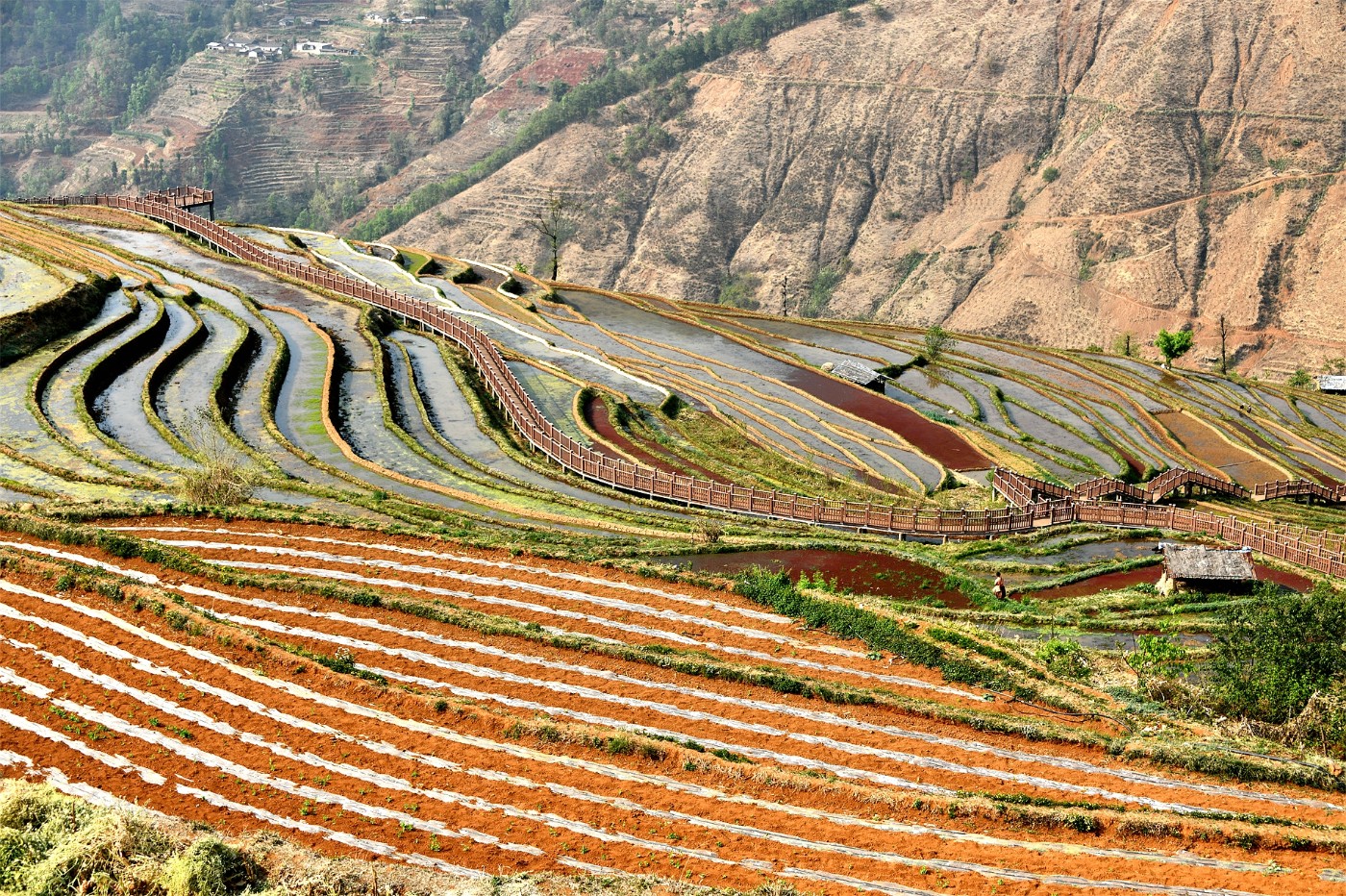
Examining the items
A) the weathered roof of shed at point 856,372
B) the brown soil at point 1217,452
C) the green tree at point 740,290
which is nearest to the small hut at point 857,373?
the weathered roof of shed at point 856,372

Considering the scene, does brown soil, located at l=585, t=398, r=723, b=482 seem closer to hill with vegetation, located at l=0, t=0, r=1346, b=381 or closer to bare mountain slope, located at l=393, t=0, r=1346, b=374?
hill with vegetation, located at l=0, t=0, r=1346, b=381

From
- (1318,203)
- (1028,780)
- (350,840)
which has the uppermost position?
(1318,203)

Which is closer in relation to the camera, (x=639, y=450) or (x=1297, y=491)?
(x=639, y=450)

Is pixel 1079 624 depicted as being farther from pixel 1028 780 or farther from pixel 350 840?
pixel 350 840

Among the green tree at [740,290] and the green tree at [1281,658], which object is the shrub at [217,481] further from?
the green tree at [740,290]

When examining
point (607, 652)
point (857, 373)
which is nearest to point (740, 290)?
point (857, 373)

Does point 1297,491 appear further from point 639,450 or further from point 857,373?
point 639,450

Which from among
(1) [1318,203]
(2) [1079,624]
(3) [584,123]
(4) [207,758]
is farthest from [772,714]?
(3) [584,123]
